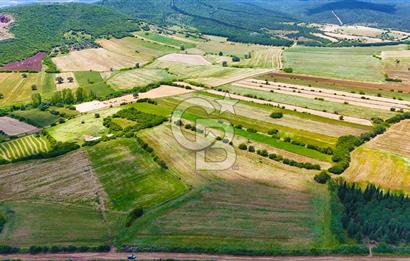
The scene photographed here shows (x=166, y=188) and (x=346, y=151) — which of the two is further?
(x=346, y=151)

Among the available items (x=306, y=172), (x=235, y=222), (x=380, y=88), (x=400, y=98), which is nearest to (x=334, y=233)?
(x=235, y=222)

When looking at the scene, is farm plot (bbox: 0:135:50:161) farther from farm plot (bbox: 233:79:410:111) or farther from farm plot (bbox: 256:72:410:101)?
farm plot (bbox: 256:72:410:101)

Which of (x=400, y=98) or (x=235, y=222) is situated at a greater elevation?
(x=400, y=98)

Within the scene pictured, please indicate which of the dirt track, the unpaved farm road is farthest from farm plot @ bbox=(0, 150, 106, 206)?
the dirt track

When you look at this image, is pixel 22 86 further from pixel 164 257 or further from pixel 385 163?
pixel 385 163

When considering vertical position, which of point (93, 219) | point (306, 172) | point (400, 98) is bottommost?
point (93, 219)

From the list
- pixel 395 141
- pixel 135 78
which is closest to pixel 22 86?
pixel 135 78

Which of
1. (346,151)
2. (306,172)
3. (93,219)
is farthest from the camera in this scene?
(346,151)

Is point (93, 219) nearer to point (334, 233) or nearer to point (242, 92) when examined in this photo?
point (334, 233)
